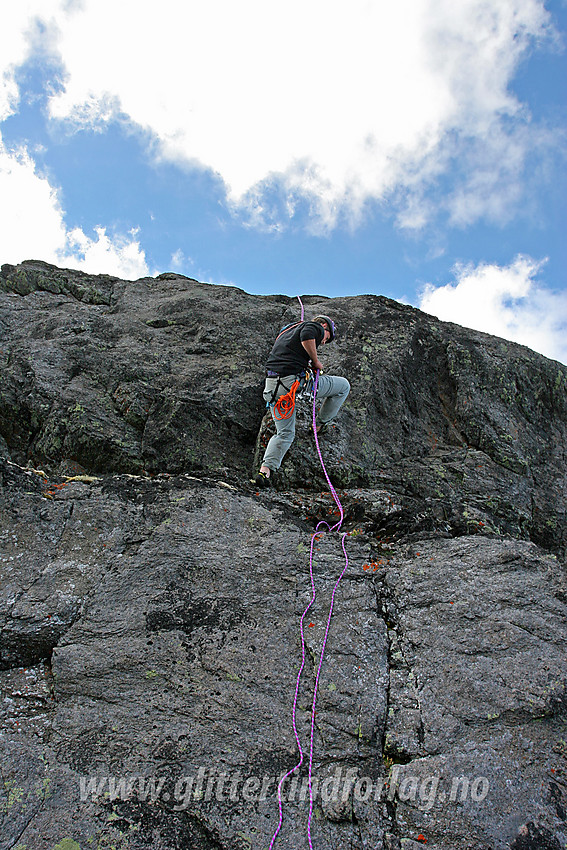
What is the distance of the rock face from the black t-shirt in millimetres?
1013

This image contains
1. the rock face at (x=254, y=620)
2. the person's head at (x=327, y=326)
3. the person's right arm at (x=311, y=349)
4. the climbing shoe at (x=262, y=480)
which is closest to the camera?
the rock face at (x=254, y=620)

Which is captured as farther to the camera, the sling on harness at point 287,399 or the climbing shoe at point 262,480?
the sling on harness at point 287,399

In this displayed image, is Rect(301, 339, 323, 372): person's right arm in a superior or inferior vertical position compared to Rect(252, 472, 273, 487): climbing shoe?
superior

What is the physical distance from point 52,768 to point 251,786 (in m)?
1.56

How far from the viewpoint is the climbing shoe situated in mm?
7145

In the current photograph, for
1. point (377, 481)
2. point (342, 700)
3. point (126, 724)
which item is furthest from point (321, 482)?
point (126, 724)

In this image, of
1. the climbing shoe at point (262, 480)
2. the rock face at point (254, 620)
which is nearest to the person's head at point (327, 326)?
the rock face at point (254, 620)

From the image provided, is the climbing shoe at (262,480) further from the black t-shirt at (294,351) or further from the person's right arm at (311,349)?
the person's right arm at (311,349)

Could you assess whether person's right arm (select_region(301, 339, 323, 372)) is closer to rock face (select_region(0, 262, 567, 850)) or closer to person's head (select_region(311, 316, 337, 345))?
person's head (select_region(311, 316, 337, 345))

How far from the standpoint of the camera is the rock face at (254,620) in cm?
388

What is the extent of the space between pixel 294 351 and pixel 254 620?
3.92 m

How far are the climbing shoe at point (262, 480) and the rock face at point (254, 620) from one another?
19 cm

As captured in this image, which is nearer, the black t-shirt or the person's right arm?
the person's right arm

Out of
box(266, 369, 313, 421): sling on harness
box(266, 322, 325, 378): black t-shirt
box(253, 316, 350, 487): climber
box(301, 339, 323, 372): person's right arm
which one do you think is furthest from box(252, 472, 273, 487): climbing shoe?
box(301, 339, 323, 372): person's right arm
